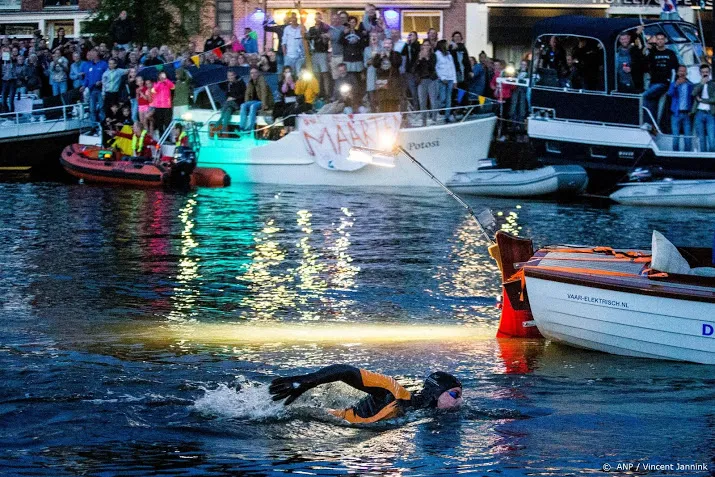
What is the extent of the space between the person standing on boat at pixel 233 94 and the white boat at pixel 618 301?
58.5 feet

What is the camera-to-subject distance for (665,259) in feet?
Answer: 42.3

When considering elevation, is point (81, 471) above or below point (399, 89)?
below

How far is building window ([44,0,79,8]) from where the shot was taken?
4694cm

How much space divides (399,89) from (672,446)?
19421 mm

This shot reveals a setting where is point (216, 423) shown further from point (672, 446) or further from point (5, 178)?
point (5, 178)

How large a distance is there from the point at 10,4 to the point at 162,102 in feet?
62.3

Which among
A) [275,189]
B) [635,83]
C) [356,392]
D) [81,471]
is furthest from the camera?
[275,189]

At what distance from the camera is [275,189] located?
30.5m

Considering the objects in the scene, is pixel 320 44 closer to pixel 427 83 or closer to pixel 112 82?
pixel 427 83

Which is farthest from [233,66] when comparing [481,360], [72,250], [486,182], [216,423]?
[216,423]

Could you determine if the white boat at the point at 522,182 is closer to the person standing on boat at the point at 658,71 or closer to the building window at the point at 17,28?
the person standing on boat at the point at 658,71

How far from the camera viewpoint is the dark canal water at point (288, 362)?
33.6 feet

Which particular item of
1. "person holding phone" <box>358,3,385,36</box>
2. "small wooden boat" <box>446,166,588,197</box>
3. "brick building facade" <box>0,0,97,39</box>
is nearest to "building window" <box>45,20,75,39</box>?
"brick building facade" <box>0,0,97,39</box>

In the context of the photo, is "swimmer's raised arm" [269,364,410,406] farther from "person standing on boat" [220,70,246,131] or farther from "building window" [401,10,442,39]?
"building window" [401,10,442,39]
